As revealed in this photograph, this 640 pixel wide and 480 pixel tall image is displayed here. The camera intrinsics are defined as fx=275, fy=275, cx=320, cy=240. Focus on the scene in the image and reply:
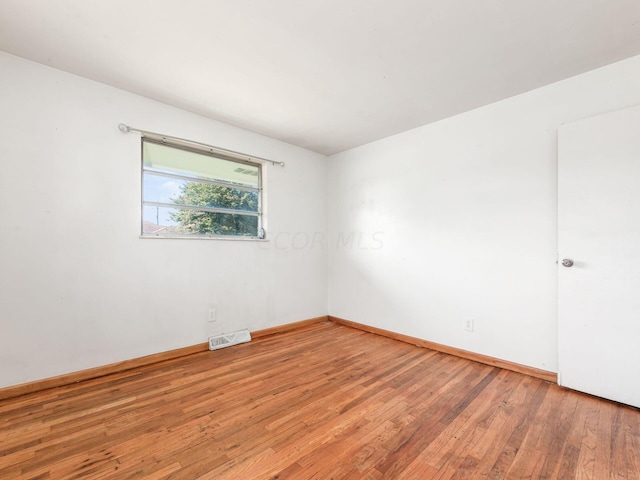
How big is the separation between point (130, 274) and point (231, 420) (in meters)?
1.65

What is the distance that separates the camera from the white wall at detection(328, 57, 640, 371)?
7.66 feet

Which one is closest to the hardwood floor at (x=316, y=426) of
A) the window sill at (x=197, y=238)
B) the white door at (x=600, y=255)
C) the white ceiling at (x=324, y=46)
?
the white door at (x=600, y=255)

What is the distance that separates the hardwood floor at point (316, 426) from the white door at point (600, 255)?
0.27 meters

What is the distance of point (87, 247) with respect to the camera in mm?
2342

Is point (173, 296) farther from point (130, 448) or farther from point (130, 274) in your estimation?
point (130, 448)

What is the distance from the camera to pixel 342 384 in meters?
2.23

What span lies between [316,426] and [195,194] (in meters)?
2.51

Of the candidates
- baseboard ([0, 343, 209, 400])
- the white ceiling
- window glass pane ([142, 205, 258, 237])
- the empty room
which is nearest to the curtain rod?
the empty room

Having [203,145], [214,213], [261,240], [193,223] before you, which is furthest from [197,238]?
[203,145]

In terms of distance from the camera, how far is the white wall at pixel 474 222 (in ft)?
7.66

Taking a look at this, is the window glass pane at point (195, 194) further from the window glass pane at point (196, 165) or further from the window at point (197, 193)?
the window glass pane at point (196, 165)

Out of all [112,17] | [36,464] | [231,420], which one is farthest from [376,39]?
[36,464]

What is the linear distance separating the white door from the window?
310 centimetres

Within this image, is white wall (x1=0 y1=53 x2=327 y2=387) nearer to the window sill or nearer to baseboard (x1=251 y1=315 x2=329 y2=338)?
the window sill
